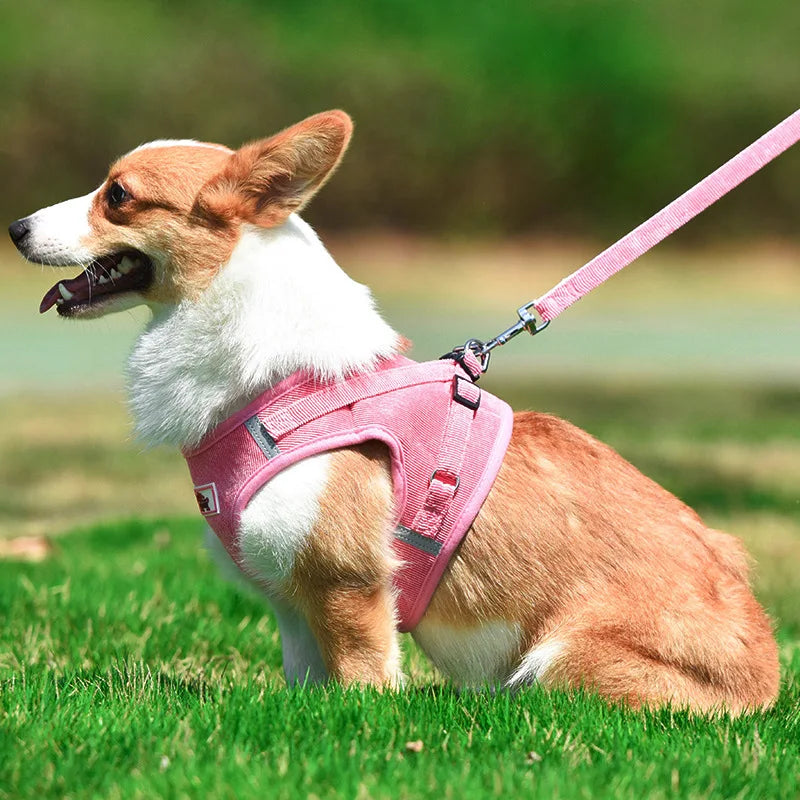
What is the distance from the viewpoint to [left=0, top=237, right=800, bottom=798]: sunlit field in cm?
284

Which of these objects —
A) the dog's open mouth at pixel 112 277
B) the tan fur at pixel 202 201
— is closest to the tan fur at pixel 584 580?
the tan fur at pixel 202 201

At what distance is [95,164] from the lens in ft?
43.3

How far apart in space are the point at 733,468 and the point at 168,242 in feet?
19.6

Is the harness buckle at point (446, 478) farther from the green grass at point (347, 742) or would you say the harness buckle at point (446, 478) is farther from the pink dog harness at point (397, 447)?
the green grass at point (347, 742)

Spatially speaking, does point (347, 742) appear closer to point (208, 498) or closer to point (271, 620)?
point (208, 498)

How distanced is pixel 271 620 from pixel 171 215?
2072 millimetres

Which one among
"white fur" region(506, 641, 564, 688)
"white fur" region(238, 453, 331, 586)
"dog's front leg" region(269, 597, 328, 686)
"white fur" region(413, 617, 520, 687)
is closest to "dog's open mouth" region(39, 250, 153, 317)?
"white fur" region(238, 453, 331, 586)

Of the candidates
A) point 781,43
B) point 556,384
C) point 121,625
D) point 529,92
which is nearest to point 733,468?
point 556,384

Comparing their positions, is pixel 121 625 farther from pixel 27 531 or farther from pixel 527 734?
pixel 27 531

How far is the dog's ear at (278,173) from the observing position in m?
3.36

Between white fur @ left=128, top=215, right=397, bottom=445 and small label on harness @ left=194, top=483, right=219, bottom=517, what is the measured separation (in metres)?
0.15

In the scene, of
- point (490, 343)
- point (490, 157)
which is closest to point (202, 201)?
point (490, 343)

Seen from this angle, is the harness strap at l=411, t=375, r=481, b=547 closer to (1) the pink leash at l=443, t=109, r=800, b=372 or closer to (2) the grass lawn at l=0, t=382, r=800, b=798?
(1) the pink leash at l=443, t=109, r=800, b=372

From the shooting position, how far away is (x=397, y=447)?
3.37m
